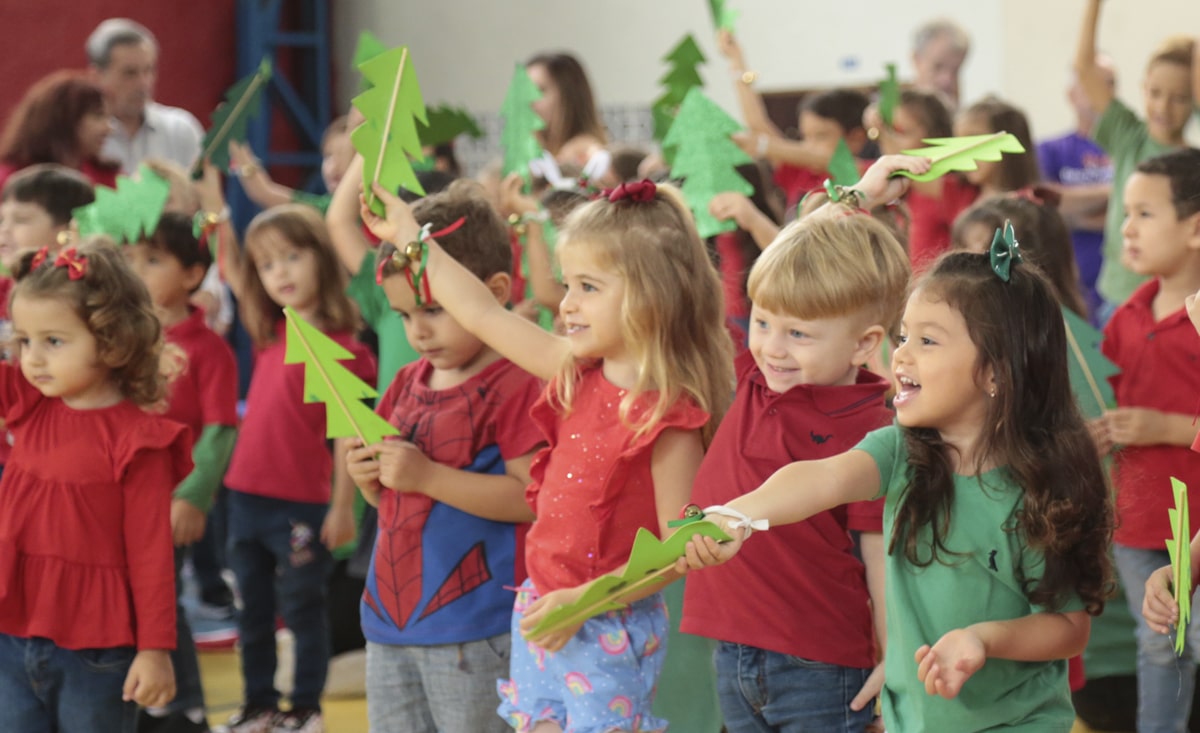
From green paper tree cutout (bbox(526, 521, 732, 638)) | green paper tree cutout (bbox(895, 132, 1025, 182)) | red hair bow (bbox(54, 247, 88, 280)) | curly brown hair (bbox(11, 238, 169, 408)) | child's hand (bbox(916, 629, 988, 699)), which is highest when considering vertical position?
green paper tree cutout (bbox(895, 132, 1025, 182))

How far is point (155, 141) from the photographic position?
18.5 feet

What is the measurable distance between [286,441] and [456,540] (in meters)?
1.26

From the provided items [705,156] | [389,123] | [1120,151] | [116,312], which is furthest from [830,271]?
[1120,151]

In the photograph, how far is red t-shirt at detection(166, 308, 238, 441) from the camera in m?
3.33

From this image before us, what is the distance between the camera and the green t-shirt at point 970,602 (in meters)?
1.80

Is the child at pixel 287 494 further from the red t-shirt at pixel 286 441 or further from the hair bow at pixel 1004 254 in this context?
the hair bow at pixel 1004 254

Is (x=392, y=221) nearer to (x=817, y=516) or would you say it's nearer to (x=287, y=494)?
(x=817, y=516)

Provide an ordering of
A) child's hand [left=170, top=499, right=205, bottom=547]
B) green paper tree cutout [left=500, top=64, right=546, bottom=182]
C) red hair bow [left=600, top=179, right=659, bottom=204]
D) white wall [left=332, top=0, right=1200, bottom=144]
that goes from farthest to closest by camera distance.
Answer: white wall [left=332, top=0, right=1200, bottom=144] < green paper tree cutout [left=500, top=64, right=546, bottom=182] < child's hand [left=170, top=499, right=205, bottom=547] < red hair bow [left=600, top=179, right=659, bottom=204]

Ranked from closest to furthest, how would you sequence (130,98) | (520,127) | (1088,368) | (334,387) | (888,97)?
1. (334,387)
2. (1088,368)
3. (520,127)
4. (888,97)
5. (130,98)

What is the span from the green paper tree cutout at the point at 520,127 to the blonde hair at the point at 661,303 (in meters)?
1.06

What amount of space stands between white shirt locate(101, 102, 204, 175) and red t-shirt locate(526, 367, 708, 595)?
3.80m

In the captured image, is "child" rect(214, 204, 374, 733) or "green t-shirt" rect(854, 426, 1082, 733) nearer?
"green t-shirt" rect(854, 426, 1082, 733)

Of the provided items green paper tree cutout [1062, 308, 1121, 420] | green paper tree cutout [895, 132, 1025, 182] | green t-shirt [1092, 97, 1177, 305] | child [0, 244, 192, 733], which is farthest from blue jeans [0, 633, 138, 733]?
green t-shirt [1092, 97, 1177, 305]

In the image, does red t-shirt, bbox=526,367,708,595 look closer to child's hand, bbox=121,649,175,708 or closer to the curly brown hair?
child's hand, bbox=121,649,175,708
